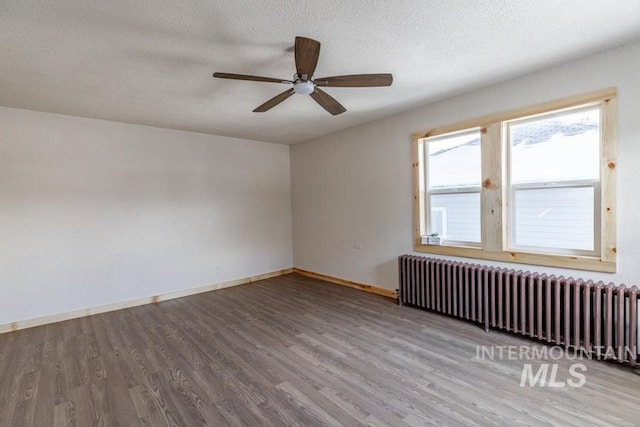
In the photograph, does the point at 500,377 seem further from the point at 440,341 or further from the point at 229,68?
the point at 229,68

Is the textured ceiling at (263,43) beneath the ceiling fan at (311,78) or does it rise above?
above

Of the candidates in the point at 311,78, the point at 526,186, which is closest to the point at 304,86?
the point at 311,78

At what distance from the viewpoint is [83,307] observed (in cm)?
383

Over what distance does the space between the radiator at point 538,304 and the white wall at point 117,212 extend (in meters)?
3.24

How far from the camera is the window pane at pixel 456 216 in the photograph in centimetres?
346

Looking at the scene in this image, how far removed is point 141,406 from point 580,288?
3520mm

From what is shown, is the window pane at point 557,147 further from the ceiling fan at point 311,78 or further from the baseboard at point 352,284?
the baseboard at point 352,284

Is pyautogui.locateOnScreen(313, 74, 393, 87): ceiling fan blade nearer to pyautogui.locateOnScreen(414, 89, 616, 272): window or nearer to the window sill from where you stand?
pyautogui.locateOnScreen(414, 89, 616, 272): window

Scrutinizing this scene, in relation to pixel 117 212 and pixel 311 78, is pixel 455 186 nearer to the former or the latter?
pixel 311 78

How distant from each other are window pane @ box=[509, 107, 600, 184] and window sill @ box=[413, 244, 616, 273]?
2.44 ft

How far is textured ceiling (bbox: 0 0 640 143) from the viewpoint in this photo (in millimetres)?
1864

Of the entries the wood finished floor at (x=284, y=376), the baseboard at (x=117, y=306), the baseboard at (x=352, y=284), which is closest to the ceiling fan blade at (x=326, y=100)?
the wood finished floor at (x=284, y=376)

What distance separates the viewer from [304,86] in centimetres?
227

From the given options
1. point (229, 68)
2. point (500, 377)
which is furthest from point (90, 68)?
point (500, 377)
